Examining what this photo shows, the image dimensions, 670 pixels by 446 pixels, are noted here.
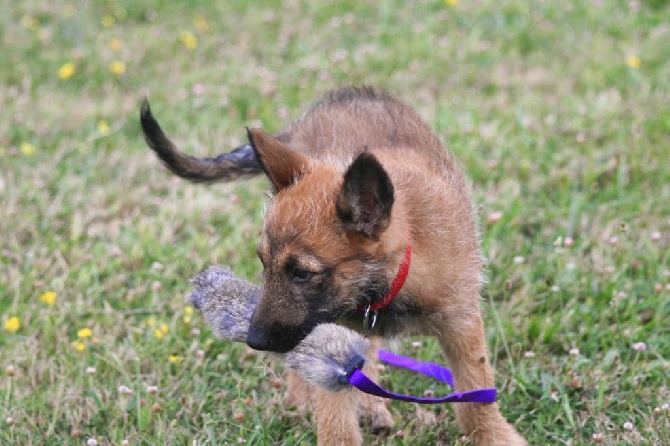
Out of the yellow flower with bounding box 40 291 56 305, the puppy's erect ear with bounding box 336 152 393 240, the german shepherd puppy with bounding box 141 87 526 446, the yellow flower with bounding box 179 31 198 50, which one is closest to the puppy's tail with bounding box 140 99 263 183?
the german shepherd puppy with bounding box 141 87 526 446

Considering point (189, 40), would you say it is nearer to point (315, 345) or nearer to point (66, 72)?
point (66, 72)

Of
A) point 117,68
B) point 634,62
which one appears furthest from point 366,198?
point 117,68

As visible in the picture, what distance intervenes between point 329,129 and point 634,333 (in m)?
1.71

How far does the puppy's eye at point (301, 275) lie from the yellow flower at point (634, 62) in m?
4.44

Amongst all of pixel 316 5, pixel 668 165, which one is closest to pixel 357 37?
pixel 316 5

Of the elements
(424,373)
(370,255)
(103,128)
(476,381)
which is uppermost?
(103,128)

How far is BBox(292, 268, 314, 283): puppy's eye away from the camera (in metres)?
3.31

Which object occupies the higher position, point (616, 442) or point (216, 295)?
point (216, 295)

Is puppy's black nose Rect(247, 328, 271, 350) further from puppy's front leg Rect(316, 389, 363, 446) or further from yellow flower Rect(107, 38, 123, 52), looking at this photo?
yellow flower Rect(107, 38, 123, 52)

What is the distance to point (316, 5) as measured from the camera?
8.49m

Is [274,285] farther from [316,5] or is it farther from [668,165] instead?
Answer: [316,5]

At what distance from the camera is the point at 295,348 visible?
3.27 meters

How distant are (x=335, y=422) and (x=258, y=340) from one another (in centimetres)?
70

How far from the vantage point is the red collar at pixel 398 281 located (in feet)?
11.4
